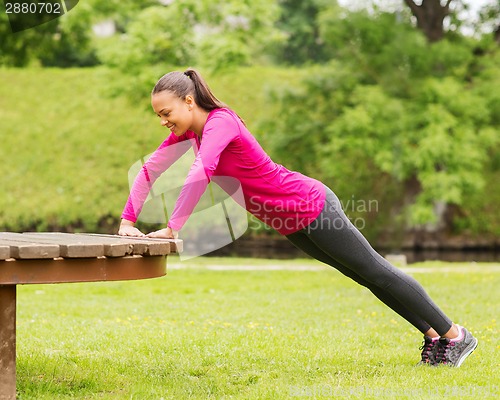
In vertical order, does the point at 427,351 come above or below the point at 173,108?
below

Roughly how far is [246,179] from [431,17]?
14803 millimetres

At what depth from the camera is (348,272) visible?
5.11 metres

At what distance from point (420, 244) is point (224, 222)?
17.7 feet

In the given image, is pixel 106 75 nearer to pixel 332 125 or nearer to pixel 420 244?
pixel 332 125

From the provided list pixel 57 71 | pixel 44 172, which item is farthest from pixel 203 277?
pixel 57 71

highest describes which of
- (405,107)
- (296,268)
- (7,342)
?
(405,107)

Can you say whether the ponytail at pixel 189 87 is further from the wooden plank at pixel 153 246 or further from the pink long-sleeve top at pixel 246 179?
the wooden plank at pixel 153 246

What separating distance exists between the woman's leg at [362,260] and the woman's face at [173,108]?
945 mm

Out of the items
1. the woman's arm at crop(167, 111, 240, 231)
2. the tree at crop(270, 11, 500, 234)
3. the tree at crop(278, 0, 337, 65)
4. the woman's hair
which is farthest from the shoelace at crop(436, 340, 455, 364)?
the tree at crop(278, 0, 337, 65)

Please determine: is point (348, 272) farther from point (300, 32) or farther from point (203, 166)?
point (300, 32)

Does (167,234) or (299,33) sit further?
(299,33)

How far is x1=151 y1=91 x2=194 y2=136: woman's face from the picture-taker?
4.43 meters

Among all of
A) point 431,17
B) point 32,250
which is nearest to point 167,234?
point 32,250

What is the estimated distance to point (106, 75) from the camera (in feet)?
49.0
